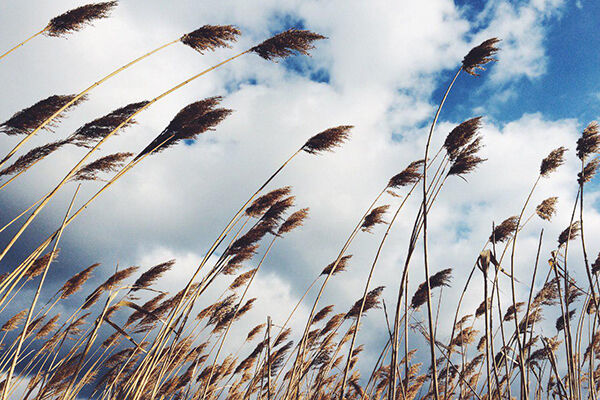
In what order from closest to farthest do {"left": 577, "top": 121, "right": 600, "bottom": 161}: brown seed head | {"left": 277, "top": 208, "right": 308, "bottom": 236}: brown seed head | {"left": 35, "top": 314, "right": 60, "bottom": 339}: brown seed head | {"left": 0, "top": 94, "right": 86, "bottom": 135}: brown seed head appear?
{"left": 0, "top": 94, "right": 86, "bottom": 135}: brown seed head < {"left": 577, "top": 121, "right": 600, "bottom": 161}: brown seed head < {"left": 277, "top": 208, "right": 308, "bottom": 236}: brown seed head < {"left": 35, "top": 314, "right": 60, "bottom": 339}: brown seed head

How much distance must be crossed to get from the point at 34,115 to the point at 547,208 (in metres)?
4.46

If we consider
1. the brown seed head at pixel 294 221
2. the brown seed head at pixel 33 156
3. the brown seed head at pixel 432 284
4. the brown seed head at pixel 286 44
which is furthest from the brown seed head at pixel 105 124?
the brown seed head at pixel 432 284

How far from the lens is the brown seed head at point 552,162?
3.46 m

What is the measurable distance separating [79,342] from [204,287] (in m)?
2.25

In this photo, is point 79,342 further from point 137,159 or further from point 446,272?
point 446,272

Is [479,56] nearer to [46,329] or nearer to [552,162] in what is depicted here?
[552,162]

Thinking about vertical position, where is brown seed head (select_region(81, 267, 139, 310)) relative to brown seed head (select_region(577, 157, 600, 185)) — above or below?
below

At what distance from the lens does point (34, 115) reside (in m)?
2.52

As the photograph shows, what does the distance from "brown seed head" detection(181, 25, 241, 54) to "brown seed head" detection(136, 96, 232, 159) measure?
41cm

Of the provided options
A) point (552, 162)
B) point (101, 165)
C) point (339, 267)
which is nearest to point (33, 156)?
point (101, 165)

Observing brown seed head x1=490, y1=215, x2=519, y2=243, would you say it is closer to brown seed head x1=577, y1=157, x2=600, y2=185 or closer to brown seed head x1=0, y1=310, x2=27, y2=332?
brown seed head x1=577, y1=157, x2=600, y2=185

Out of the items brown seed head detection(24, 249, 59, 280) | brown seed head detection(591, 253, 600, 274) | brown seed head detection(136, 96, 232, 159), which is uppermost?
brown seed head detection(591, 253, 600, 274)

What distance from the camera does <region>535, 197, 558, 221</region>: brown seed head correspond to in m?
3.67

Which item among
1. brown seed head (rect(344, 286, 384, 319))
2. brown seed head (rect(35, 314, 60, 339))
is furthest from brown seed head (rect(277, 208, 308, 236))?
brown seed head (rect(35, 314, 60, 339))
